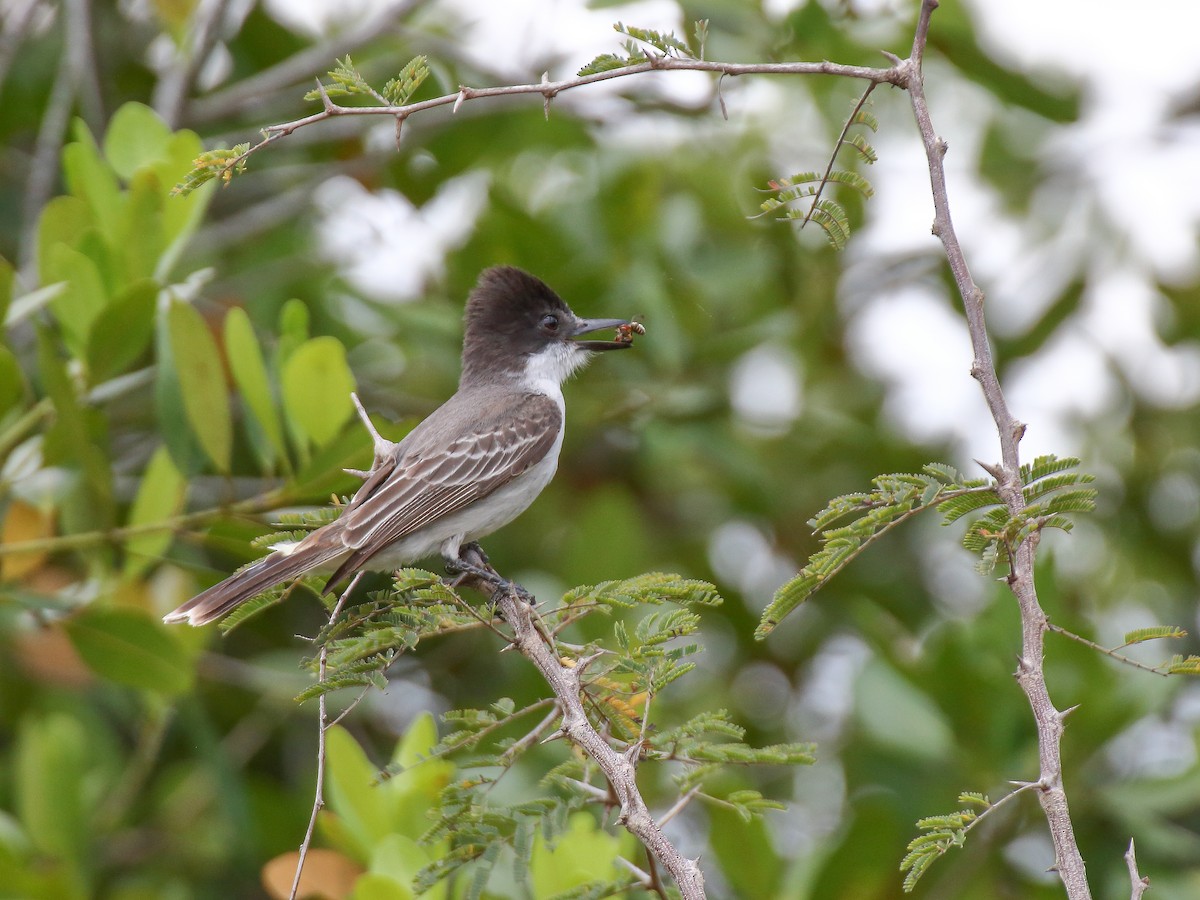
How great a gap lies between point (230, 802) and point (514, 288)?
2.32 m

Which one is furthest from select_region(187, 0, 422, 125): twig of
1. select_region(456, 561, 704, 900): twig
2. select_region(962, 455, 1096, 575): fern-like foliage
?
select_region(962, 455, 1096, 575): fern-like foliage

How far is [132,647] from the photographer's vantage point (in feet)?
14.5

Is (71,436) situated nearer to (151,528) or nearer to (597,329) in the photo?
(151,528)

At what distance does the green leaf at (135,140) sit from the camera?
181 inches

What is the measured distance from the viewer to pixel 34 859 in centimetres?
479

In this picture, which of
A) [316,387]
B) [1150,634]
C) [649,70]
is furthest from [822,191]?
[316,387]

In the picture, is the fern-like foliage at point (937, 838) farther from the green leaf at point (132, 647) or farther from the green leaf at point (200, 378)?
the green leaf at point (132, 647)

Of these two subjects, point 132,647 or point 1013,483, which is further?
point 132,647

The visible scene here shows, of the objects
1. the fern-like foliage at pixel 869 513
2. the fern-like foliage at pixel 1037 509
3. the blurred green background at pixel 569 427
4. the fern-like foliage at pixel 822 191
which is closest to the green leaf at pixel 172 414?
the blurred green background at pixel 569 427

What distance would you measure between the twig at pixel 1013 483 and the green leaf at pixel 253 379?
2343 millimetres

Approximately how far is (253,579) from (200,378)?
0.62m

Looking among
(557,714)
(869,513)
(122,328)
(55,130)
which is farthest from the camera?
(55,130)

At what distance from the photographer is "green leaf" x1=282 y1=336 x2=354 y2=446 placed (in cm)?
416

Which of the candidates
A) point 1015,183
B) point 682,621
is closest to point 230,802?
point 682,621
